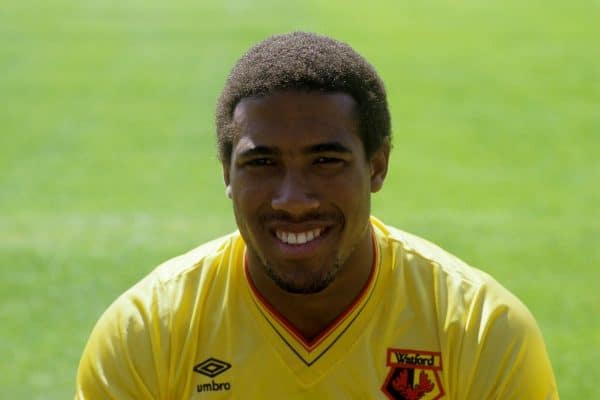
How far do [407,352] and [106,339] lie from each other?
896mm

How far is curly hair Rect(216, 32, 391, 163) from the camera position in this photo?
3.38 meters

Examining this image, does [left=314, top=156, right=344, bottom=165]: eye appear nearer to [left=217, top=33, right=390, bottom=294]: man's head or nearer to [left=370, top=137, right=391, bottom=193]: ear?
[left=217, top=33, right=390, bottom=294]: man's head

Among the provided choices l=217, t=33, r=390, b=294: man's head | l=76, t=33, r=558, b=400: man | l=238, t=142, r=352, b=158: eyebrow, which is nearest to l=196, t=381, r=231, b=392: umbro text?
l=76, t=33, r=558, b=400: man

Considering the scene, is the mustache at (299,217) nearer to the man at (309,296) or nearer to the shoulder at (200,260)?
the man at (309,296)

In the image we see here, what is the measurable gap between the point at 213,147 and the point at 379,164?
8087mm

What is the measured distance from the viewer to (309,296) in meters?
3.60

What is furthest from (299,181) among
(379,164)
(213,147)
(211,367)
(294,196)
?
(213,147)

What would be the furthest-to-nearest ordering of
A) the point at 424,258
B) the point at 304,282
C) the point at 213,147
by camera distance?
the point at 213,147 → the point at 424,258 → the point at 304,282

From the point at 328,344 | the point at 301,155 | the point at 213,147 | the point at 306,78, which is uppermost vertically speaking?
the point at 213,147

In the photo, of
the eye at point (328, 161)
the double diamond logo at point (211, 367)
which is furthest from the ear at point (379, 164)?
the double diamond logo at point (211, 367)

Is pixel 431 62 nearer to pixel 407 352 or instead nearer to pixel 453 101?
pixel 453 101

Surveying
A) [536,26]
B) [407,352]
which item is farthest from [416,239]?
[536,26]

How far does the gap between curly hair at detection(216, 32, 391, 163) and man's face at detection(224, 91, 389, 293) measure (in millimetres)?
36

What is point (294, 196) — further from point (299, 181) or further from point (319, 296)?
point (319, 296)
